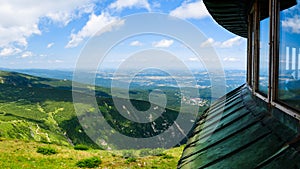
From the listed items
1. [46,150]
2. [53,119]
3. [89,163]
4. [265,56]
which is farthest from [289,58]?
[53,119]

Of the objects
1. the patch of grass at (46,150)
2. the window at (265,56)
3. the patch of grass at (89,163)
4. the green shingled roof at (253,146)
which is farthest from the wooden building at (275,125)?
the patch of grass at (46,150)

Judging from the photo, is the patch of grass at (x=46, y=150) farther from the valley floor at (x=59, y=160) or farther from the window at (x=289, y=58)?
the window at (x=289, y=58)

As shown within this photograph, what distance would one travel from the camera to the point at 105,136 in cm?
7112

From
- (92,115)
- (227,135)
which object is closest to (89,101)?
(92,115)

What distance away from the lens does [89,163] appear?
1700 cm

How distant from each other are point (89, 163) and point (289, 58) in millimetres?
15972

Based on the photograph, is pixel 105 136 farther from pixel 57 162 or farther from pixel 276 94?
pixel 276 94

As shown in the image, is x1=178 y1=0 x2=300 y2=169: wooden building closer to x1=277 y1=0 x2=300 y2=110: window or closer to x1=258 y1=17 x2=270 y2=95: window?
x1=277 y1=0 x2=300 y2=110: window

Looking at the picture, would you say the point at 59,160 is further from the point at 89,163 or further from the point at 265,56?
the point at 265,56

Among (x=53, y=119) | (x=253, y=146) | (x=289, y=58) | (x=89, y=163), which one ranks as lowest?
(x=53, y=119)

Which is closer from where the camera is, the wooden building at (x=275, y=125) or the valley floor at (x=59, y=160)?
the wooden building at (x=275, y=125)

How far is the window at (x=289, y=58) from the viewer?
2107 mm

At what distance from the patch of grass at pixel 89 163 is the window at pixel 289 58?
15.2 metres

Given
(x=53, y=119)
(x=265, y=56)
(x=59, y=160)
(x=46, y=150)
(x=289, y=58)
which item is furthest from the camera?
(x=53, y=119)
